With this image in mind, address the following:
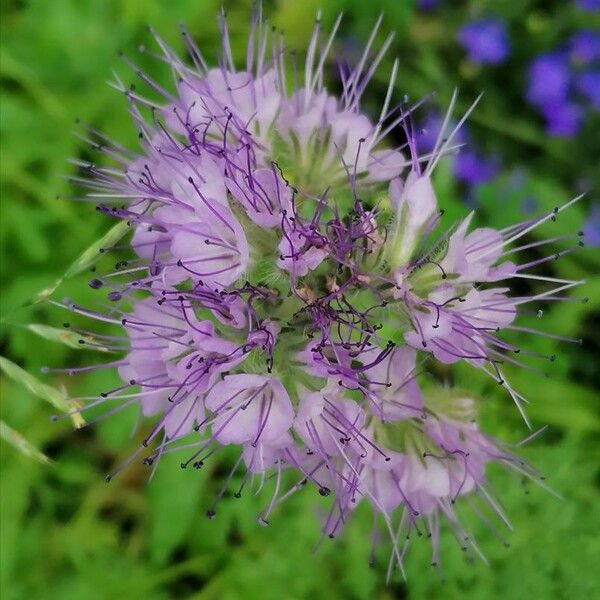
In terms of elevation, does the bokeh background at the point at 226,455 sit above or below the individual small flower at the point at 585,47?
below

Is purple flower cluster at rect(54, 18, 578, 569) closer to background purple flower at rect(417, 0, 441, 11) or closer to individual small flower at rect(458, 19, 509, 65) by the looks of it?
individual small flower at rect(458, 19, 509, 65)

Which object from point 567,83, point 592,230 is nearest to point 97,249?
point 592,230

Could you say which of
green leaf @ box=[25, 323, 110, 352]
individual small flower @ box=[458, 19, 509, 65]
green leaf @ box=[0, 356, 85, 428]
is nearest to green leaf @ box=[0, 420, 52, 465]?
green leaf @ box=[0, 356, 85, 428]

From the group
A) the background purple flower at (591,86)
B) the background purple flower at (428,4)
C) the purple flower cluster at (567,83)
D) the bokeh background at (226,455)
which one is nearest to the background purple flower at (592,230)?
the bokeh background at (226,455)

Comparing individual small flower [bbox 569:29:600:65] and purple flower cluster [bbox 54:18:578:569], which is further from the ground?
individual small flower [bbox 569:29:600:65]

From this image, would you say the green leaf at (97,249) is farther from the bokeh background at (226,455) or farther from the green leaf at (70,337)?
the bokeh background at (226,455)

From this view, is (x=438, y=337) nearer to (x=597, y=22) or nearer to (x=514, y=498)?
(x=514, y=498)

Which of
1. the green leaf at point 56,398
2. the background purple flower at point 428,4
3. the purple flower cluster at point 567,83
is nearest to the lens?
the green leaf at point 56,398
